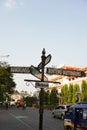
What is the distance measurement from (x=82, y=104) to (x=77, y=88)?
192 feet

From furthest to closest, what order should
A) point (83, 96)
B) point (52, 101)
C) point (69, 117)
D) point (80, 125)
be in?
point (52, 101)
point (83, 96)
point (69, 117)
point (80, 125)

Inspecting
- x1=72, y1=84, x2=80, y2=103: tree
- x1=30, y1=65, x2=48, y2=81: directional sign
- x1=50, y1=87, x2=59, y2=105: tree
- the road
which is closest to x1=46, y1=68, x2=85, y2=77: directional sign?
x1=30, y1=65, x2=48, y2=81: directional sign

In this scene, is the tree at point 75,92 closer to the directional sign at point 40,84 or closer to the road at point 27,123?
the road at point 27,123

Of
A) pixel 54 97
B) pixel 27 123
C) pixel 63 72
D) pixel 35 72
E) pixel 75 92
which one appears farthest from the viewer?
pixel 54 97

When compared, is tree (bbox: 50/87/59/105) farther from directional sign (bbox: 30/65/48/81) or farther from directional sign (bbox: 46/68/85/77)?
directional sign (bbox: 46/68/85/77)

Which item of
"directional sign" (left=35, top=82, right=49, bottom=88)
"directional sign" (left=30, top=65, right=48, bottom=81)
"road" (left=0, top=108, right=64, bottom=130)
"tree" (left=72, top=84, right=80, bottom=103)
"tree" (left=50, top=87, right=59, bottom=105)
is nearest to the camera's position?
"directional sign" (left=30, top=65, right=48, bottom=81)

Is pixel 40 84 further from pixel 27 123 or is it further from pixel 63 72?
pixel 27 123

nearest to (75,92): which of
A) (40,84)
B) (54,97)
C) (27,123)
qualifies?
(54,97)

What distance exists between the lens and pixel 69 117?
59.6 ft

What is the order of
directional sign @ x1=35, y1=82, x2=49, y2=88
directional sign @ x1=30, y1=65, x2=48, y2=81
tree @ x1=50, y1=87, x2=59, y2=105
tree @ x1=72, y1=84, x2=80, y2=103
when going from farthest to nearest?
tree @ x1=50, y1=87, x2=59, y2=105 → tree @ x1=72, y1=84, x2=80, y2=103 → directional sign @ x1=35, y1=82, x2=49, y2=88 → directional sign @ x1=30, y1=65, x2=48, y2=81

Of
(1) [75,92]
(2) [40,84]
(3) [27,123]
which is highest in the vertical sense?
(1) [75,92]

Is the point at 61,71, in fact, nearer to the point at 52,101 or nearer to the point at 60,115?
the point at 60,115

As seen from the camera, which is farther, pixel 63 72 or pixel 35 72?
pixel 35 72

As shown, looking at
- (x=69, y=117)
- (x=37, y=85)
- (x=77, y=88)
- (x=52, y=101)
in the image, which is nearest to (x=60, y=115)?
(x=69, y=117)
